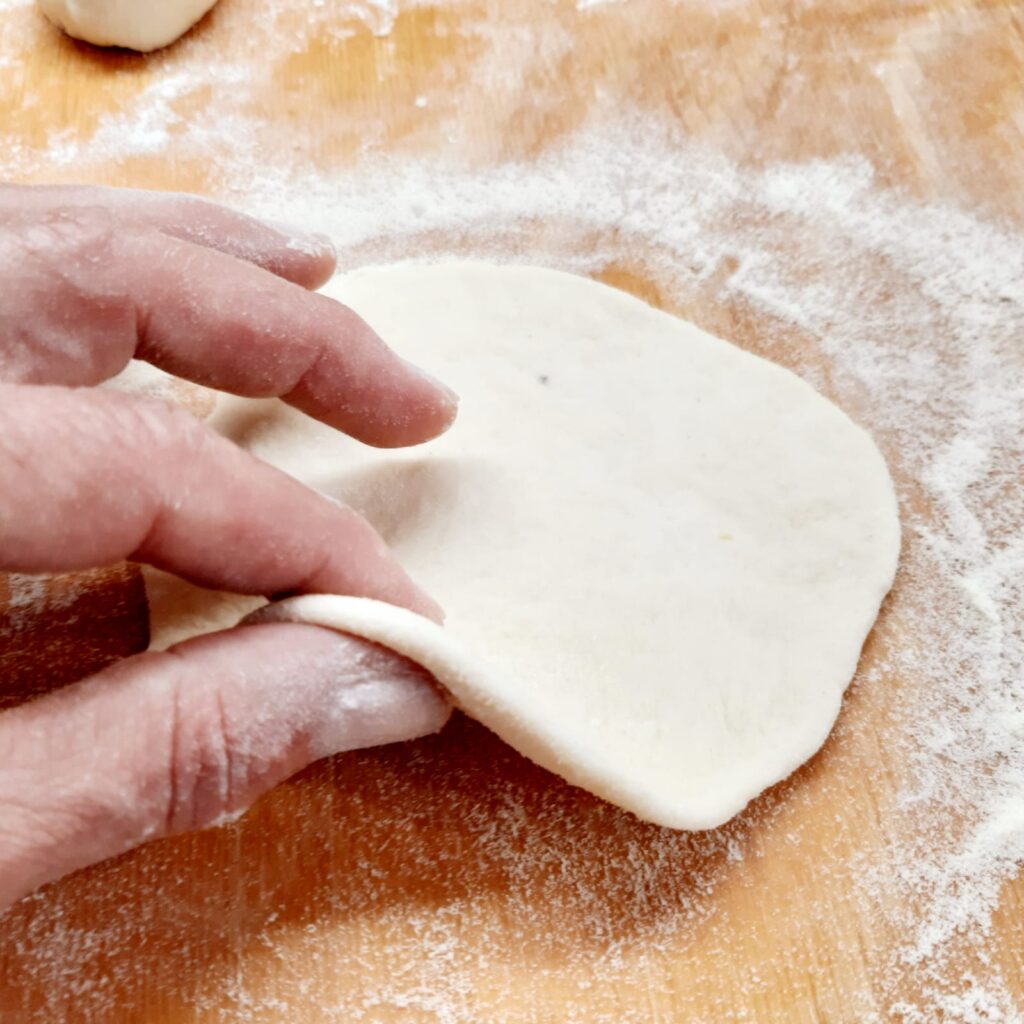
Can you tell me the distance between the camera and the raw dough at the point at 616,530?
0.85 meters

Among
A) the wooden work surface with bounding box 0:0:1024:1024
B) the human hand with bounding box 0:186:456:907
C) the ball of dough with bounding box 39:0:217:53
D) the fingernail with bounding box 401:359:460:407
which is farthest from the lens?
the ball of dough with bounding box 39:0:217:53

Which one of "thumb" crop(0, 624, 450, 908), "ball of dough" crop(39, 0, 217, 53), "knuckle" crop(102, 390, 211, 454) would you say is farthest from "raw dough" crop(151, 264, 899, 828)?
"ball of dough" crop(39, 0, 217, 53)

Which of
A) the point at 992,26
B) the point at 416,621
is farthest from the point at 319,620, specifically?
the point at 992,26

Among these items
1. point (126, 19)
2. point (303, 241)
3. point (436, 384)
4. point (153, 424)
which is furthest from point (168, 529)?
point (126, 19)

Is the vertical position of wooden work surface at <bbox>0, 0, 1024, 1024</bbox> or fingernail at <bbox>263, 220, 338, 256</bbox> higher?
fingernail at <bbox>263, 220, 338, 256</bbox>

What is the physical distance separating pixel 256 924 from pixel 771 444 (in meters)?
0.70

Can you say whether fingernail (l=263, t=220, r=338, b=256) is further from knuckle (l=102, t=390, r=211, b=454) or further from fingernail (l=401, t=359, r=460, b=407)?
knuckle (l=102, t=390, r=211, b=454)

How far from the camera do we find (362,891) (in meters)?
0.85

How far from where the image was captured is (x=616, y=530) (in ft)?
3.17

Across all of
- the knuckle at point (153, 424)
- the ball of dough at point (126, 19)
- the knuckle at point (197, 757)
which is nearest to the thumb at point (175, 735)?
the knuckle at point (197, 757)

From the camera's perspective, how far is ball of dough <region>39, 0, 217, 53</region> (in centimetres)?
141

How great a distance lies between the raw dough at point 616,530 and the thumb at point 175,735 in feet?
0.13

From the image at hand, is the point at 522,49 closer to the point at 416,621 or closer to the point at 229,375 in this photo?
the point at 229,375

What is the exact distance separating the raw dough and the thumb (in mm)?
39
